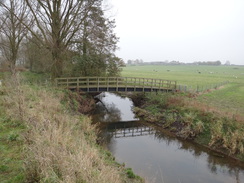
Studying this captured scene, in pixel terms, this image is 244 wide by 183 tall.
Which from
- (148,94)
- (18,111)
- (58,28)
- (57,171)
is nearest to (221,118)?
(148,94)

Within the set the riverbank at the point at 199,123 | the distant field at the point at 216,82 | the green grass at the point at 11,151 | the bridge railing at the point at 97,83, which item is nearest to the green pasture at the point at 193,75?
the distant field at the point at 216,82

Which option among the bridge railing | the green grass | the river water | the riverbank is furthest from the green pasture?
the green grass

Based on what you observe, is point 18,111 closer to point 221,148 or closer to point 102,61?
point 221,148

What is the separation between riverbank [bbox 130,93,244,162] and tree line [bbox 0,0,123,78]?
28.4 ft

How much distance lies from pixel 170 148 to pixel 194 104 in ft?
20.3

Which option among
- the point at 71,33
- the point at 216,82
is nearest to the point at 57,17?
the point at 71,33

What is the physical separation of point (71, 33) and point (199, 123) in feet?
54.6

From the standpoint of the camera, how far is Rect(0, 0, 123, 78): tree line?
1734 centimetres

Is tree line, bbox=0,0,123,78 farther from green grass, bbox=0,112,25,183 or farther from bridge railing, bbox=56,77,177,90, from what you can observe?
green grass, bbox=0,112,25,183

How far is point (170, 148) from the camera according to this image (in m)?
11.5

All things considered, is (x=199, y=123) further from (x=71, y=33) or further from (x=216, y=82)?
(x=216, y=82)

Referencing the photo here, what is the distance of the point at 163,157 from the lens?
10.2m

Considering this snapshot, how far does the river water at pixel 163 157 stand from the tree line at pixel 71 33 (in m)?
9.08

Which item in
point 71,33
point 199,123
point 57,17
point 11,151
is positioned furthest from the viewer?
point 71,33
